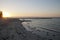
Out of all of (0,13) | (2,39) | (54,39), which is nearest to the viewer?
(2,39)

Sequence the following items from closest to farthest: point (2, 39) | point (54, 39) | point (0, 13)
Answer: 1. point (2, 39)
2. point (54, 39)
3. point (0, 13)

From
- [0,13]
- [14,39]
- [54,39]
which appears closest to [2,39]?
[14,39]

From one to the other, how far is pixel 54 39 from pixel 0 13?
4925cm

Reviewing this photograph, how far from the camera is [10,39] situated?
15.2m

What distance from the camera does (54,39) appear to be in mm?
18422

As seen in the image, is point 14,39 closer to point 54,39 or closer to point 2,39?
point 2,39

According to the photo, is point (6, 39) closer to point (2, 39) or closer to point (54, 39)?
point (2, 39)

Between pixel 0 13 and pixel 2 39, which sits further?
pixel 0 13

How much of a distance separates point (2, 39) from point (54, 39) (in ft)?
28.4

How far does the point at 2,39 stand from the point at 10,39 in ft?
3.55

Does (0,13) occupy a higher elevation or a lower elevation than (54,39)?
higher

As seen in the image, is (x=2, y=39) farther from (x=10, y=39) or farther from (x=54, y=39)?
(x=54, y=39)

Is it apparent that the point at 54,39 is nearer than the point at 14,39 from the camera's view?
No

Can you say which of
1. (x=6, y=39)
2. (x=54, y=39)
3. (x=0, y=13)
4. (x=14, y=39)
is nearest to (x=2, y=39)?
(x=6, y=39)
